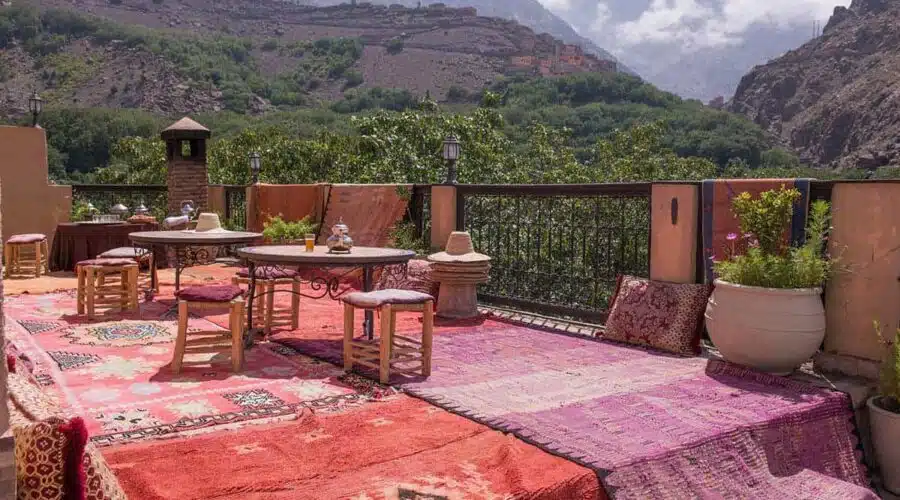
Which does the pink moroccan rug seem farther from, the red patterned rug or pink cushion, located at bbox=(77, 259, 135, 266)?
pink cushion, located at bbox=(77, 259, 135, 266)

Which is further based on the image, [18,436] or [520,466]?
[520,466]

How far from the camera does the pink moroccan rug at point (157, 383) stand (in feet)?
10.8

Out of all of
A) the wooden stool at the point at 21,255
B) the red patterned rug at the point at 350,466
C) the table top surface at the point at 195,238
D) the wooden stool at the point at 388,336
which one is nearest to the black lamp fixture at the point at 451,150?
the table top surface at the point at 195,238

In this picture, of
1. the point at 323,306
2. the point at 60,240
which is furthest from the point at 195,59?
the point at 323,306

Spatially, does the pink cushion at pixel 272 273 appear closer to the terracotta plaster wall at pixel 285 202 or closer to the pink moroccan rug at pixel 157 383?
the pink moroccan rug at pixel 157 383

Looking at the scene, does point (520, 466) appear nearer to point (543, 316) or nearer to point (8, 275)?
point (543, 316)

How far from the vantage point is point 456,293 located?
250 inches

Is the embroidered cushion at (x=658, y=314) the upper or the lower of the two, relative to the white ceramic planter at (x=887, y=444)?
upper

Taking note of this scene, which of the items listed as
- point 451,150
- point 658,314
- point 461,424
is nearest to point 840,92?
point 451,150

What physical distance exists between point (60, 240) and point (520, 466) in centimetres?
868

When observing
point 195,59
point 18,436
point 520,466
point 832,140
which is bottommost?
point 520,466

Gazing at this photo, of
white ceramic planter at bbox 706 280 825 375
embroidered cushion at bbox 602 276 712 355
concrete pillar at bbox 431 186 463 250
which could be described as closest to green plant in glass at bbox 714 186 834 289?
white ceramic planter at bbox 706 280 825 375

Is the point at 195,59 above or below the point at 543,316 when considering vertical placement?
above

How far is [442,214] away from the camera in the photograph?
293 inches
